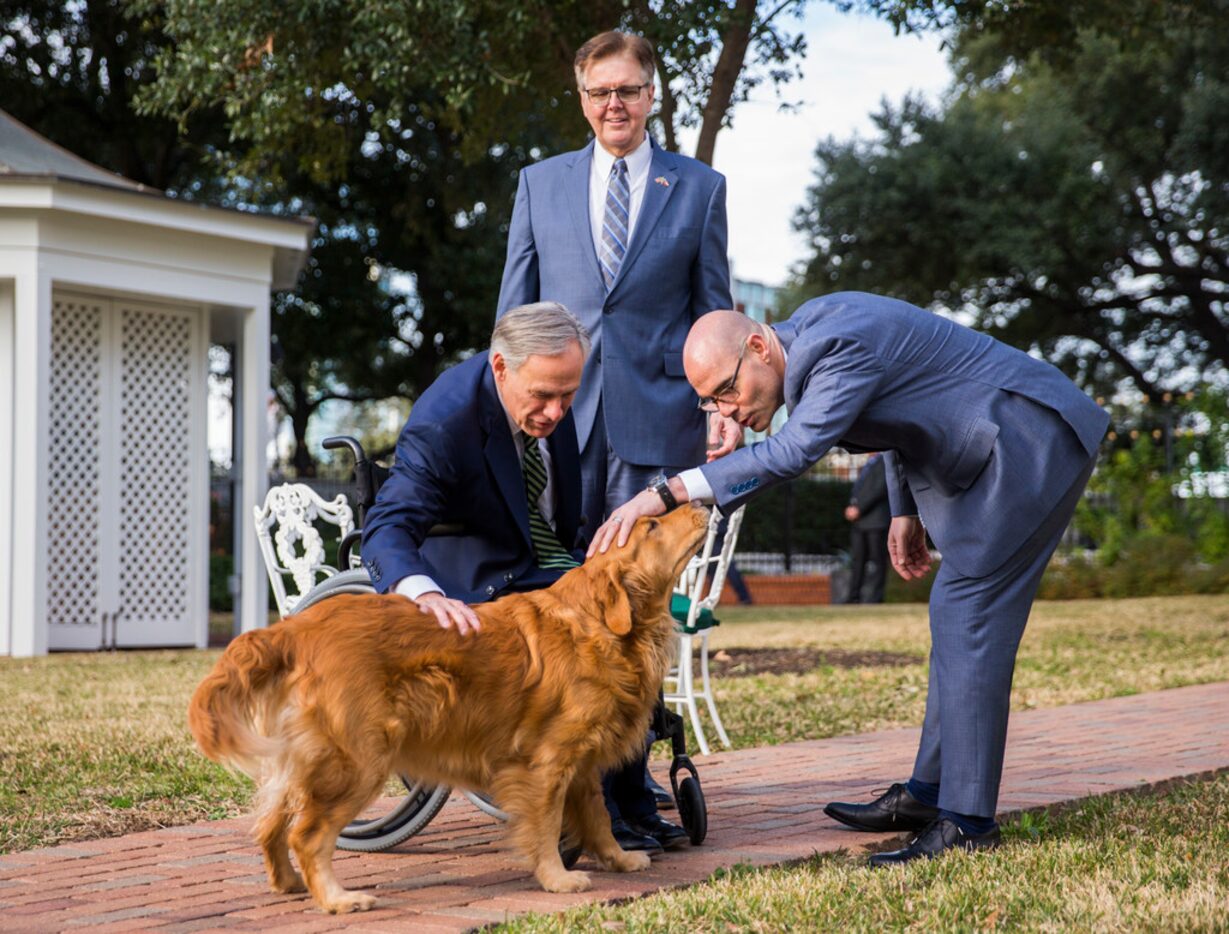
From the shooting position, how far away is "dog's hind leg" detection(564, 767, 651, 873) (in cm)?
406

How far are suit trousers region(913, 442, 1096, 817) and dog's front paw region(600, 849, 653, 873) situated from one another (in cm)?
95

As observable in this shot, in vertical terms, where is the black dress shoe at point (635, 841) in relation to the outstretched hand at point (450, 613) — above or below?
below

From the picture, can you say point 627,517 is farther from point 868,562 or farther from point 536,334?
point 868,562

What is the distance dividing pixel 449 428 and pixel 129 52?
72.9 feet

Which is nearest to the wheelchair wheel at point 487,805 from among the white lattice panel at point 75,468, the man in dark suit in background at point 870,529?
the white lattice panel at point 75,468

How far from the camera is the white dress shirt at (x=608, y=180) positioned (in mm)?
5074

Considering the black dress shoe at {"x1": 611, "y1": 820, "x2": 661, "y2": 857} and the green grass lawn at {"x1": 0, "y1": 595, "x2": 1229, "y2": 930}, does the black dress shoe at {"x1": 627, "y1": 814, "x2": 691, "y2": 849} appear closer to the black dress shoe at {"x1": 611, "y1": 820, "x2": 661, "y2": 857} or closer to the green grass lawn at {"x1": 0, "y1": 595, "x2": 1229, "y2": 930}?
the black dress shoe at {"x1": 611, "y1": 820, "x2": 661, "y2": 857}

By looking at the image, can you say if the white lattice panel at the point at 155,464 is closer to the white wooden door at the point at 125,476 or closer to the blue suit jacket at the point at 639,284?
the white wooden door at the point at 125,476

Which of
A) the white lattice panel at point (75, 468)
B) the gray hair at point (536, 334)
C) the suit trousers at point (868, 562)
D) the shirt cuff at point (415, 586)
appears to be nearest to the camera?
the shirt cuff at point (415, 586)

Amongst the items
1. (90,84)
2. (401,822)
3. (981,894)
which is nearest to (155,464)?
(401,822)

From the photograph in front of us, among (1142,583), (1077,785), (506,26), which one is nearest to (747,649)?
(506,26)

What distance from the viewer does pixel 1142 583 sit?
1889 centimetres

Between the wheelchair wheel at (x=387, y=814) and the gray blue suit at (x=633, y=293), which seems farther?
the gray blue suit at (x=633, y=293)

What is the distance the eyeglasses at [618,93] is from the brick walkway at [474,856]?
2.57m
